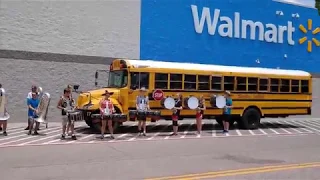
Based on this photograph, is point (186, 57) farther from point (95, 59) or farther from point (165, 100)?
point (165, 100)

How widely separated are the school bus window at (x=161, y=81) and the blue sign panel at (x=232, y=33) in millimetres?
5995

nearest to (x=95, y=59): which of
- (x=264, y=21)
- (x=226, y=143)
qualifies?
(x=226, y=143)

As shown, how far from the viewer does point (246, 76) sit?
59.2 feet

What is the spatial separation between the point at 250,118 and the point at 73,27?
9226 millimetres

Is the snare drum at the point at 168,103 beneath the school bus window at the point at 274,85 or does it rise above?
beneath

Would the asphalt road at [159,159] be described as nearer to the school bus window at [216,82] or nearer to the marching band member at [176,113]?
the marching band member at [176,113]

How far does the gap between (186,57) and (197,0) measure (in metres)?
3.24

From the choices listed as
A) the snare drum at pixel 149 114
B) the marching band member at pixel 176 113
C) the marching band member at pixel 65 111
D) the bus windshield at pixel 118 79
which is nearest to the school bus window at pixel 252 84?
the marching band member at pixel 176 113

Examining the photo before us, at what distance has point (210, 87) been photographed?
1723 centimetres

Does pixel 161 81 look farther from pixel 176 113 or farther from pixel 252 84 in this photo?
pixel 252 84

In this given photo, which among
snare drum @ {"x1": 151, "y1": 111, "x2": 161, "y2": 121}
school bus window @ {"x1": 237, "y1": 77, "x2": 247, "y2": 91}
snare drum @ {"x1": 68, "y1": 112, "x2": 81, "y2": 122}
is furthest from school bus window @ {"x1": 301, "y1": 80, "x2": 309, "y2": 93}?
snare drum @ {"x1": 68, "y1": 112, "x2": 81, "y2": 122}

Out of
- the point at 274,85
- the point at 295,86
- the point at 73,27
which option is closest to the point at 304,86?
the point at 295,86

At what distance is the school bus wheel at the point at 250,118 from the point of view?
18.0 metres

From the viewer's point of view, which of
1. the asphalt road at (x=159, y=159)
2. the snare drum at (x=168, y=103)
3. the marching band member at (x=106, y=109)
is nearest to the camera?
the asphalt road at (x=159, y=159)
